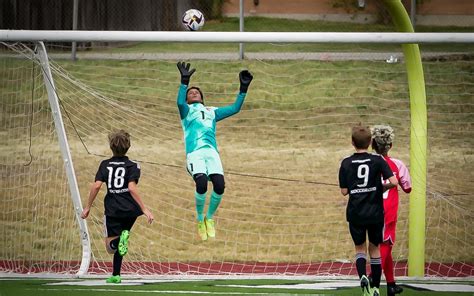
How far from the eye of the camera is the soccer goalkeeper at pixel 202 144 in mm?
10836

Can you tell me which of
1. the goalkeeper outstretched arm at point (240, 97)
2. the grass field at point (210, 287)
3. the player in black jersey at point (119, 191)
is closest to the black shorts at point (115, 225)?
the player in black jersey at point (119, 191)

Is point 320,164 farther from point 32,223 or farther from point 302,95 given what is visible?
point 32,223

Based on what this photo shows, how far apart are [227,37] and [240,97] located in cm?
Answer: 77

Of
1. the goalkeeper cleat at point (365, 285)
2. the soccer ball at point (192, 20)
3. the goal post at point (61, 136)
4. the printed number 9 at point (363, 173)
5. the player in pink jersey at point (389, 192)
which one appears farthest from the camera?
the soccer ball at point (192, 20)

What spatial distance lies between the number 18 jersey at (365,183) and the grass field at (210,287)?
1304 mm

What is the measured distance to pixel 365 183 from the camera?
375 inches

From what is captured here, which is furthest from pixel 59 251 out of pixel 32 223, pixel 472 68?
pixel 472 68

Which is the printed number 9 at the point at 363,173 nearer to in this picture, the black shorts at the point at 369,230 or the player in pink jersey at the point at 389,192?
the black shorts at the point at 369,230

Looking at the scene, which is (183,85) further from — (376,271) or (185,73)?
(376,271)

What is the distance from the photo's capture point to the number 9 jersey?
10.3 meters

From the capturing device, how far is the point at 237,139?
60.5 ft

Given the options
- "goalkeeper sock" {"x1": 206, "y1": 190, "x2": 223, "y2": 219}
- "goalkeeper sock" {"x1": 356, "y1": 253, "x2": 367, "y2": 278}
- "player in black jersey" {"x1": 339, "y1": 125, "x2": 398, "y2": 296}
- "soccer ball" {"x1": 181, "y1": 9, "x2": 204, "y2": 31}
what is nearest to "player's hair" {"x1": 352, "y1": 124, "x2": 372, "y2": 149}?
"player in black jersey" {"x1": 339, "y1": 125, "x2": 398, "y2": 296}

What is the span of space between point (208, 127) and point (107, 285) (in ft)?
6.22

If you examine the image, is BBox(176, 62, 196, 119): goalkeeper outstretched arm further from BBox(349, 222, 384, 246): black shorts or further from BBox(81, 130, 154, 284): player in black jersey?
BBox(349, 222, 384, 246): black shorts
